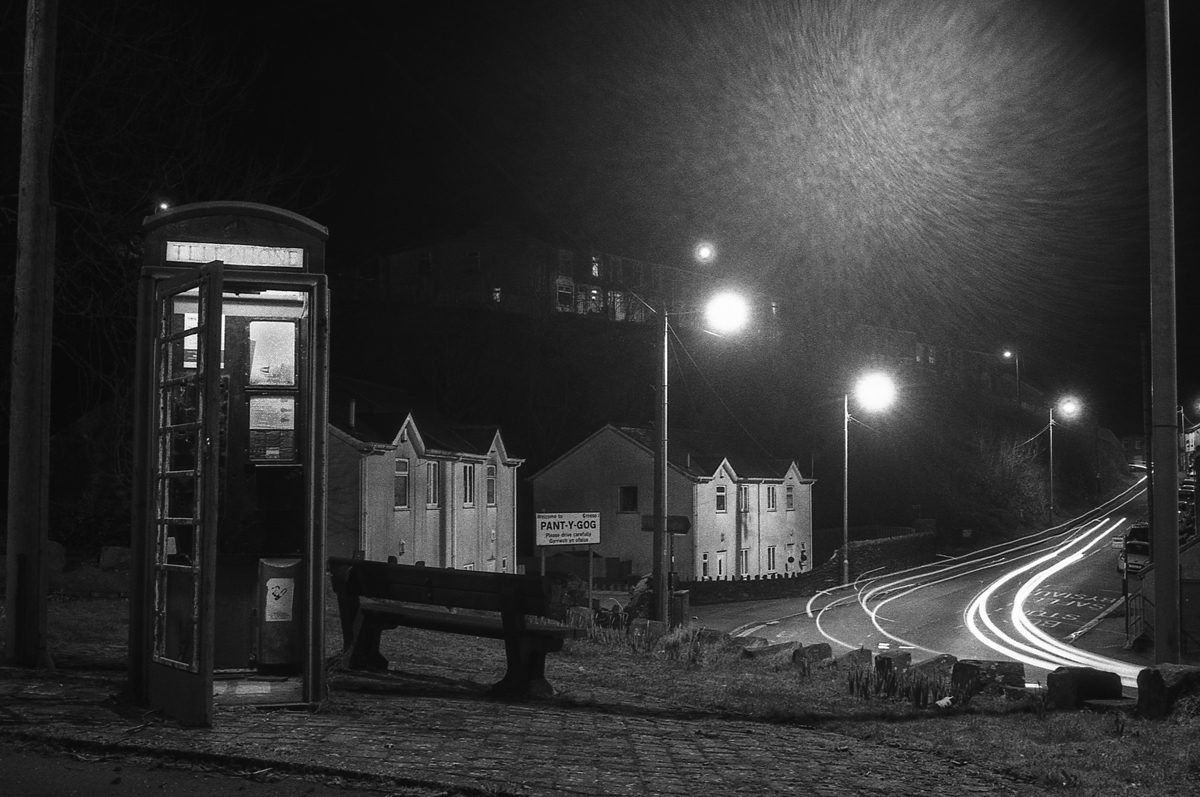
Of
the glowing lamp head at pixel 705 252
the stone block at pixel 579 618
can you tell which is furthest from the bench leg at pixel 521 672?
the glowing lamp head at pixel 705 252

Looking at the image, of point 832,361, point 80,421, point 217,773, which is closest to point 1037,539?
point 832,361

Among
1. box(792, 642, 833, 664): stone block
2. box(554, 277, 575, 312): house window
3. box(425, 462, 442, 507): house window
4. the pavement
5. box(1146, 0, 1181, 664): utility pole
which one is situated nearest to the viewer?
the pavement

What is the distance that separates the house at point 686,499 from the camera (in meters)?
51.0

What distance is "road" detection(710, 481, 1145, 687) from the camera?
100.0 ft

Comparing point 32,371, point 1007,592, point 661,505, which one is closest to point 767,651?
point 661,505

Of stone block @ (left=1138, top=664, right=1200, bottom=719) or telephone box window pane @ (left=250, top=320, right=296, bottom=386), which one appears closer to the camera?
telephone box window pane @ (left=250, top=320, right=296, bottom=386)

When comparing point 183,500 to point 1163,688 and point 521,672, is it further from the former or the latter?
point 1163,688

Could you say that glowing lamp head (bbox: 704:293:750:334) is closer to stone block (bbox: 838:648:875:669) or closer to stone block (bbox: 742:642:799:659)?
stone block (bbox: 742:642:799:659)

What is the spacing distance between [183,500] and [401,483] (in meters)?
27.6

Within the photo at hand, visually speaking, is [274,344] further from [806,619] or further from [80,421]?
[806,619]

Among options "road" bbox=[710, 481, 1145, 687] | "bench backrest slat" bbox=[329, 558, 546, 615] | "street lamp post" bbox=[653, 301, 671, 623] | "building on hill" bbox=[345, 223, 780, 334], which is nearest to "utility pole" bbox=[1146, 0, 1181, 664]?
"bench backrest slat" bbox=[329, 558, 546, 615]

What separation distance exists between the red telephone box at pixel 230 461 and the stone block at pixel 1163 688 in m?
6.51

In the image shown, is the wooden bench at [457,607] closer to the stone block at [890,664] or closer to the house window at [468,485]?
the stone block at [890,664]

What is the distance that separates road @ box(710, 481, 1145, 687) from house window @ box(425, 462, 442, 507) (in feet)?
36.8
